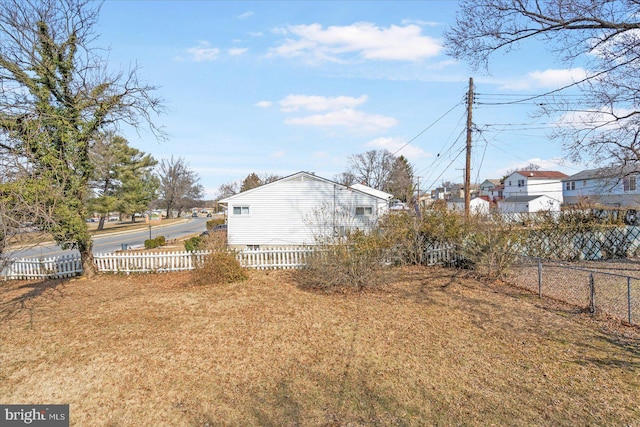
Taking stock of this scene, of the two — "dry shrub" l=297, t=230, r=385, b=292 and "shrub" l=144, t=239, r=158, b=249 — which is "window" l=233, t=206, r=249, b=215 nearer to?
"shrub" l=144, t=239, r=158, b=249

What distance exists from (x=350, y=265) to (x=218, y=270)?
3.85 m

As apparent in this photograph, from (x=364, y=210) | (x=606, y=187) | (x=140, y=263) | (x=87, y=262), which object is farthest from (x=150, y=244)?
(x=606, y=187)

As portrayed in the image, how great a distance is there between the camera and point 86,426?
3551 millimetres

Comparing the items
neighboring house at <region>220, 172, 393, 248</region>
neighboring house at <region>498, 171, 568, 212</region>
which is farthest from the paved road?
neighboring house at <region>498, 171, 568, 212</region>

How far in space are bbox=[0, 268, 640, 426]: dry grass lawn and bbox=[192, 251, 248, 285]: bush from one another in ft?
4.36

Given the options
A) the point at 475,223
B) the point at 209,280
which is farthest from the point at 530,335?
the point at 209,280

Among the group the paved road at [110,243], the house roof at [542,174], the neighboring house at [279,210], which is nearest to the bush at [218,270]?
the paved road at [110,243]

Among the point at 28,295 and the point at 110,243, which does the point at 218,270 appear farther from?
the point at 110,243

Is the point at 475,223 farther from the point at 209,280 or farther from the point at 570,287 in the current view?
the point at 209,280

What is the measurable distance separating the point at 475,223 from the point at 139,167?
34875 mm

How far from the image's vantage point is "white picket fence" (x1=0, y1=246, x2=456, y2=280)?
11188 millimetres

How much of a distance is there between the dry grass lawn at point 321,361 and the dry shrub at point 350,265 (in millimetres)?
439

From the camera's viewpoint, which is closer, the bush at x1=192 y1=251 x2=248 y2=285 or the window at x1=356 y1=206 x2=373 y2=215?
the bush at x1=192 y1=251 x2=248 y2=285

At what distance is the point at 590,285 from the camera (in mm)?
6785
